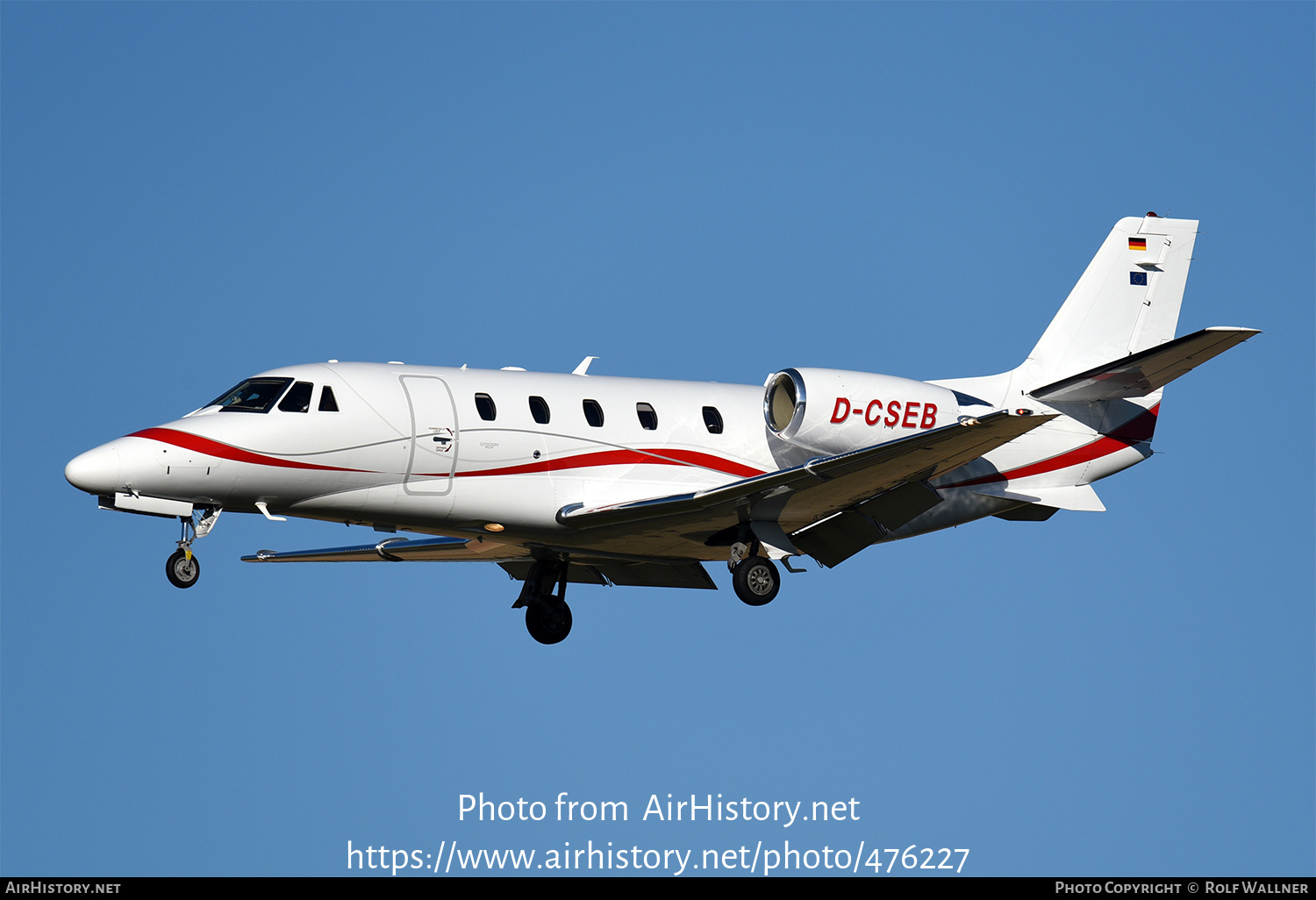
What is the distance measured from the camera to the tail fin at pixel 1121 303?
84.3ft

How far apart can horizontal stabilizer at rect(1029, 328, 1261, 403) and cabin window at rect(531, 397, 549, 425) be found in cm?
734

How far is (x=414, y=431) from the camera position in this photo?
21047mm

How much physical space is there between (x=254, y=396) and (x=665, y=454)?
18.7ft

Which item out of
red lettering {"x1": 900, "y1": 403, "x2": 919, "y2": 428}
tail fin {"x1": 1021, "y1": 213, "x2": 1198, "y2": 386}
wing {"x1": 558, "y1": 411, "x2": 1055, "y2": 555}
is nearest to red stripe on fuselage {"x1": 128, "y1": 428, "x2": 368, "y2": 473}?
wing {"x1": 558, "y1": 411, "x2": 1055, "y2": 555}

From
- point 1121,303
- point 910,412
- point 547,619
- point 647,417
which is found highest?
point 1121,303

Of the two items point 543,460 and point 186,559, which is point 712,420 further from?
point 186,559

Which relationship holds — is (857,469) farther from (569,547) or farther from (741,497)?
(569,547)

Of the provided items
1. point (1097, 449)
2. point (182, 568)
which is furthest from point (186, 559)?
point (1097, 449)

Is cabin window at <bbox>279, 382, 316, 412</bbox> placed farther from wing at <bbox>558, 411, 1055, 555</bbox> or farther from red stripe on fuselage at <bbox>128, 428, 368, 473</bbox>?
wing at <bbox>558, 411, 1055, 555</bbox>

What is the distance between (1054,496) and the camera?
80.6 feet

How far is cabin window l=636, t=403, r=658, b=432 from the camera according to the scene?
22531 millimetres

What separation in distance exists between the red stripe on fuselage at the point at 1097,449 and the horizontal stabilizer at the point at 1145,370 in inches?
32.6
